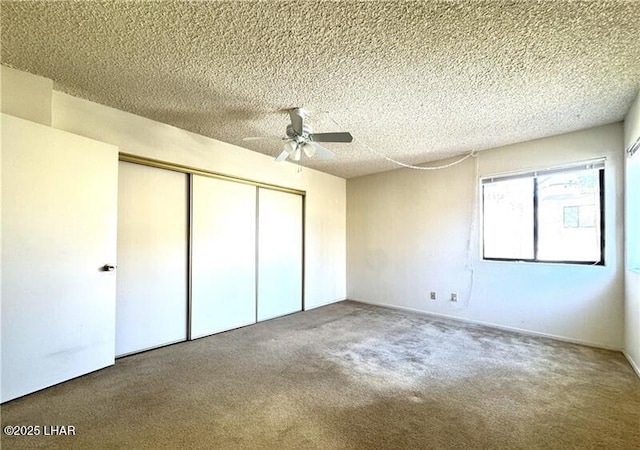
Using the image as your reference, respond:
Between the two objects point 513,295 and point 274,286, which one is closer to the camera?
point 513,295

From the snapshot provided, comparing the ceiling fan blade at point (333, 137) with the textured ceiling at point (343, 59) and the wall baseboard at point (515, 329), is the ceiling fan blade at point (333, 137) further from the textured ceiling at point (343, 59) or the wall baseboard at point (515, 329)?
the wall baseboard at point (515, 329)

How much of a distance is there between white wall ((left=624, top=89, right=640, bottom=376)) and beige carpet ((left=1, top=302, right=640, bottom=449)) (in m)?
0.25

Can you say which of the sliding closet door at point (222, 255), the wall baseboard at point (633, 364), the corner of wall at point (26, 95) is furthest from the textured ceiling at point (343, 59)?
the wall baseboard at point (633, 364)

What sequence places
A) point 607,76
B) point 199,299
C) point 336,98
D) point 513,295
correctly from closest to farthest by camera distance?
point 607,76, point 336,98, point 199,299, point 513,295

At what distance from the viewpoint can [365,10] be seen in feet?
5.26

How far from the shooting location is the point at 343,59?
204 centimetres

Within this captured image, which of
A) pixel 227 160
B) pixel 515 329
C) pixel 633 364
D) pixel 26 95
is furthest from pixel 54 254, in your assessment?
pixel 633 364

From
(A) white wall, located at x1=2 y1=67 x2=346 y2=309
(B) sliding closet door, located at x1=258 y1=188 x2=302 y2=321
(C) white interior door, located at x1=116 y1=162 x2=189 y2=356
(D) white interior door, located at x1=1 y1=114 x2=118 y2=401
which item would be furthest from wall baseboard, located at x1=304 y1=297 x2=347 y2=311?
(D) white interior door, located at x1=1 y1=114 x2=118 y2=401

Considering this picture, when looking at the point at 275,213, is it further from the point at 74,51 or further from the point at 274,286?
the point at 74,51

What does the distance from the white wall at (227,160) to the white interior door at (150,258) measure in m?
0.29

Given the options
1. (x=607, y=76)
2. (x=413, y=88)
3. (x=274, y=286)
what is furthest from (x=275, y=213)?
(x=607, y=76)

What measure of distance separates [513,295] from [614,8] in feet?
10.7

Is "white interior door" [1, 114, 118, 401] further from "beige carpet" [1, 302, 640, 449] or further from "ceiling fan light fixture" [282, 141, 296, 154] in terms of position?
"ceiling fan light fixture" [282, 141, 296, 154]

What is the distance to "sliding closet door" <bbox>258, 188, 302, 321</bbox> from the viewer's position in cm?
426
